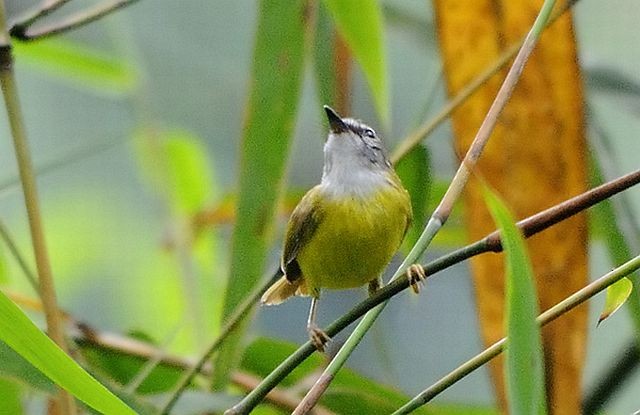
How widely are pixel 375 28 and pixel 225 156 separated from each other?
1.86 metres

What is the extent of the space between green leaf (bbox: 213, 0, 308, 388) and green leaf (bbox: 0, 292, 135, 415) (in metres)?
0.34

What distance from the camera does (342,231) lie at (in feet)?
2.93

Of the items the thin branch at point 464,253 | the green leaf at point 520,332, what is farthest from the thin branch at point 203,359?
the green leaf at point 520,332

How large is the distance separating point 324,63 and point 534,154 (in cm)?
21

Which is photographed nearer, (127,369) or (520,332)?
(520,332)

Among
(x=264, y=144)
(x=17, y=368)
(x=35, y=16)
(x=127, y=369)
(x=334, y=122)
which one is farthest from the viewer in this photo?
(x=127, y=369)

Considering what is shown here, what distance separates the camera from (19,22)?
2.53 ft

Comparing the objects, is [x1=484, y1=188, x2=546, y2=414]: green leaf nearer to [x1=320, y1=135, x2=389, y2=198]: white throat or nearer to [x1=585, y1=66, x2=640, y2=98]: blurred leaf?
[x1=320, y1=135, x2=389, y2=198]: white throat

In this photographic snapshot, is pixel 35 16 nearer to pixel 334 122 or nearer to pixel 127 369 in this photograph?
pixel 334 122

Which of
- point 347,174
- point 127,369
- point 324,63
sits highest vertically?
point 324,63

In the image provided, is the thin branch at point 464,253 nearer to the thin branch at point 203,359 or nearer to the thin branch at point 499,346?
the thin branch at point 499,346

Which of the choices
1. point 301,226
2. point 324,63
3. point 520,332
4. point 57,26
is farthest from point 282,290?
point 520,332

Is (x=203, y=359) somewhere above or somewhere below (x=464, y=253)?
below

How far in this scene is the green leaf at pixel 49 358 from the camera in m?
0.48
